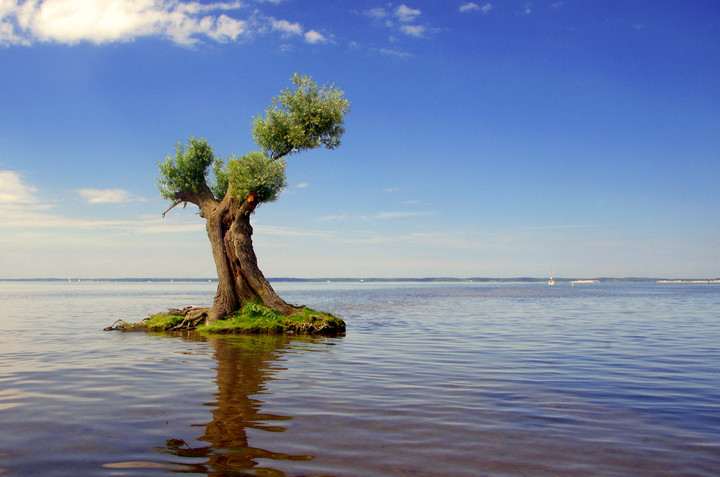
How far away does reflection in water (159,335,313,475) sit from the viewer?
6863mm

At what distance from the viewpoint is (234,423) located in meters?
8.80

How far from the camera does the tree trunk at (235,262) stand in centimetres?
2738

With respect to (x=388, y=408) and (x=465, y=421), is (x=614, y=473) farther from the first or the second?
(x=388, y=408)

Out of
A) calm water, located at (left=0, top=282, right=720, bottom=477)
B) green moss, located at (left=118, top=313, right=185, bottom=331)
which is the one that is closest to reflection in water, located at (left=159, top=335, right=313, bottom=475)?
calm water, located at (left=0, top=282, right=720, bottom=477)

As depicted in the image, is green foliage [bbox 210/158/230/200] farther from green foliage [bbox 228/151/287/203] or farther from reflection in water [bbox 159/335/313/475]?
reflection in water [bbox 159/335/313/475]

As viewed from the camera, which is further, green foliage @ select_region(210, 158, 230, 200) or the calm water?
green foliage @ select_region(210, 158, 230, 200)

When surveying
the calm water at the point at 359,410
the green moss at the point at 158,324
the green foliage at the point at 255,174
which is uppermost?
the green foliage at the point at 255,174

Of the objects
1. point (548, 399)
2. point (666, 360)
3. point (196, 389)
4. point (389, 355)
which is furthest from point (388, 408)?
point (666, 360)

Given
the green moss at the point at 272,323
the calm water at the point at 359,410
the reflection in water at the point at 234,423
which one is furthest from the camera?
the green moss at the point at 272,323

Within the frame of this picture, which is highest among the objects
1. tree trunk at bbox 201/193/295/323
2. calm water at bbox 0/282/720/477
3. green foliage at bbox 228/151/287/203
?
green foliage at bbox 228/151/287/203

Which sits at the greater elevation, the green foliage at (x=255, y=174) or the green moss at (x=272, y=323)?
the green foliage at (x=255, y=174)

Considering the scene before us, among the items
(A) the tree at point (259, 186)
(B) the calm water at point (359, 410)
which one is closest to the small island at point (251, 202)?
(A) the tree at point (259, 186)

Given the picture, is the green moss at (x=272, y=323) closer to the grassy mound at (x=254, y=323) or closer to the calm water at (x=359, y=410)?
the grassy mound at (x=254, y=323)

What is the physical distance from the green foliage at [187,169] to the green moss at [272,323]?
7997 millimetres
